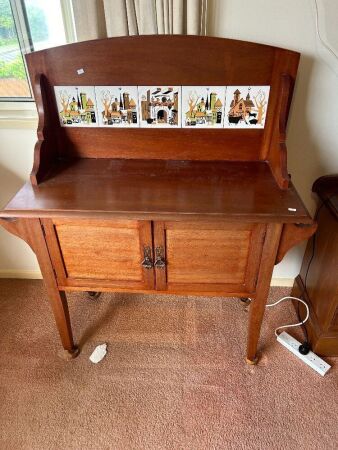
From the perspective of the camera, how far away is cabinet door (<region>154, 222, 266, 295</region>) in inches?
39.8

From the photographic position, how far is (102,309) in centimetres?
164

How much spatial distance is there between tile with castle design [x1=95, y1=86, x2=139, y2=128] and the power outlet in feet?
3.64

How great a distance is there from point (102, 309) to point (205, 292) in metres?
0.69

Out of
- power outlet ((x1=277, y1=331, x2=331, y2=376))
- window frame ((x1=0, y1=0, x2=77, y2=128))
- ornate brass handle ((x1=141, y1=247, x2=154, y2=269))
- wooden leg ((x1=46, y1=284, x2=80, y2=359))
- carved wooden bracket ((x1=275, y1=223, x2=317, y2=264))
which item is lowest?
power outlet ((x1=277, y1=331, x2=331, y2=376))

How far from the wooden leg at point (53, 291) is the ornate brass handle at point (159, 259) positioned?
362 mm

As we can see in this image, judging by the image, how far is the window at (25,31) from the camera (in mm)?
1228

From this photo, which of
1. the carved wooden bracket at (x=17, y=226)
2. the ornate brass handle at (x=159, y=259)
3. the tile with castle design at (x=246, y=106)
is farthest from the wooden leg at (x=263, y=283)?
the carved wooden bracket at (x=17, y=226)

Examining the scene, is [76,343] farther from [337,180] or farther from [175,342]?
[337,180]

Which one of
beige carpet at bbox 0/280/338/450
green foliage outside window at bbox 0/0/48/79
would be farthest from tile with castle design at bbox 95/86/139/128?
beige carpet at bbox 0/280/338/450

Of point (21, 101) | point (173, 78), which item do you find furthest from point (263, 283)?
point (21, 101)

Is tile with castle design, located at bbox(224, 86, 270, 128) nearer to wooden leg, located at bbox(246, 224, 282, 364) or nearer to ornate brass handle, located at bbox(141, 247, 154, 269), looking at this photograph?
wooden leg, located at bbox(246, 224, 282, 364)

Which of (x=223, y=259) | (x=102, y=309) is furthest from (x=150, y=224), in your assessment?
(x=102, y=309)

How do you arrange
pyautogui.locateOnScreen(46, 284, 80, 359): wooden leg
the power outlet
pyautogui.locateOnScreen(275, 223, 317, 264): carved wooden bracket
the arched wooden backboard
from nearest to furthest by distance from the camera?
pyautogui.locateOnScreen(275, 223, 317, 264): carved wooden bracket, the arched wooden backboard, pyautogui.locateOnScreen(46, 284, 80, 359): wooden leg, the power outlet

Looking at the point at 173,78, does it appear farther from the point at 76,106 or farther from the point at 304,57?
the point at 304,57
